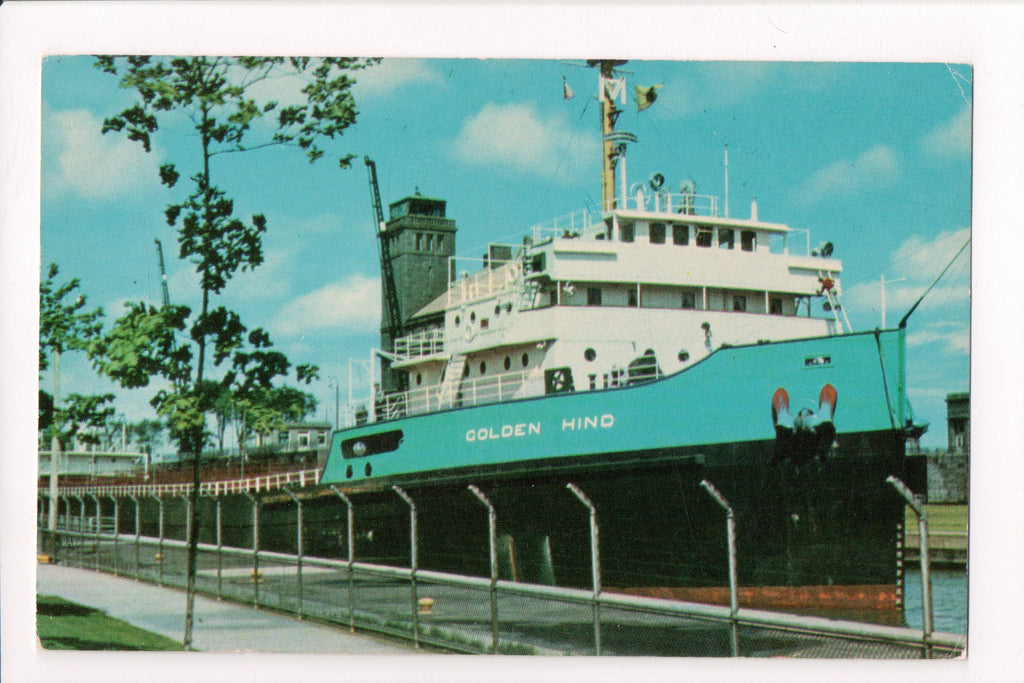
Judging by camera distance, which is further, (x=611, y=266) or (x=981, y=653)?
(x=611, y=266)

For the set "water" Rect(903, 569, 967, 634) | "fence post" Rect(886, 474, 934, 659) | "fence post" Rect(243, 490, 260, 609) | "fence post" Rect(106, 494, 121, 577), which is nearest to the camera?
"fence post" Rect(886, 474, 934, 659)

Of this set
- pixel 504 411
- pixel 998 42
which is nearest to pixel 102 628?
pixel 504 411

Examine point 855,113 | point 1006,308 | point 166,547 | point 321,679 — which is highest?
point 855,113

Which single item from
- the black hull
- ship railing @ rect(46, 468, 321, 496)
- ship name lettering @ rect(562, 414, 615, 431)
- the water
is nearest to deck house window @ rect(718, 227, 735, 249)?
ship name lettering @ rect(562, 414, 615, 431)

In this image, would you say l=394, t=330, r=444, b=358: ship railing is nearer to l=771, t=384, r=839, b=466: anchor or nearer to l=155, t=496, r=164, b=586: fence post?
l=155, t=496, r=164, b=586: fence post

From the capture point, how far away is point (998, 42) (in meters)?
8.58

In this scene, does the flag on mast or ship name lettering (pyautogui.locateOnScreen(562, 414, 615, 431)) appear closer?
the flag on mast

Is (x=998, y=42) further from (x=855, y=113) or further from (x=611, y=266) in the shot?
(x=611, y=266)

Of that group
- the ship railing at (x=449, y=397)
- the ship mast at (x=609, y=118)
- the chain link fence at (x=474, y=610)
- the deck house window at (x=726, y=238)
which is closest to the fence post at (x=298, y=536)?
the chain link fence at (x=474, y=610)

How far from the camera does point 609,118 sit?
391 inches

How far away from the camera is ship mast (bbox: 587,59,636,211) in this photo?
30.3 ft

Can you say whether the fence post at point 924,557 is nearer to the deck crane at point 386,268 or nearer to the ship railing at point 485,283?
the deck crane at point 386,268

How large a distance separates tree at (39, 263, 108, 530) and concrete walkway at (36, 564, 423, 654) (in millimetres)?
682

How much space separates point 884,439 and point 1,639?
26.1ft
